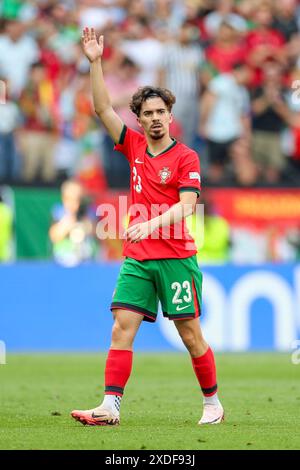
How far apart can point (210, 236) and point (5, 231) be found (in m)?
3.31

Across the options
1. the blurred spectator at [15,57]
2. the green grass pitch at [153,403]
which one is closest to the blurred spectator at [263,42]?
the blurred spectator at [15,57]

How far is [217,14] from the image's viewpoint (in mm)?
20750

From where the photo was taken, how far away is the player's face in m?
8.55

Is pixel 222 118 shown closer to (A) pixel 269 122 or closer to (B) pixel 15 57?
(A) pixel 269 122

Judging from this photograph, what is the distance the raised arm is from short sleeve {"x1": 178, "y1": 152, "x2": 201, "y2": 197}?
24.5 inches

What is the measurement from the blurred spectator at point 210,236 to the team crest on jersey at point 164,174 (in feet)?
30.4

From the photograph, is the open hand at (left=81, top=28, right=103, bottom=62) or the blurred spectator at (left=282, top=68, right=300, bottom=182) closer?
the open hand at (left=81, top=28, right=103, bottom=62)

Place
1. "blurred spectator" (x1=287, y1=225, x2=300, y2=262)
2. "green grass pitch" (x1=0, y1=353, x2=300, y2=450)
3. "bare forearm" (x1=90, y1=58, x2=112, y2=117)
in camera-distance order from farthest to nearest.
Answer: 1. "blurred spectator" (x1=287, y1=225, x2=300, y2=262)
2. "bare forearm" (x1=90, y1=58, x2=112, y2=117)
3. "green grass pitch" (x1=0, y1=353, x2=300, y2=450)

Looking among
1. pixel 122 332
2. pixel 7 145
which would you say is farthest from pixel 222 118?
pixel 122 332

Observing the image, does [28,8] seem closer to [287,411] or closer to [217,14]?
[217,14]

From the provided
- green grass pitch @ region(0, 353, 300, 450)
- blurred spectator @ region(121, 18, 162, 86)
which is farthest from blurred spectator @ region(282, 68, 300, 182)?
green grass pitch @ region(0, 353, 300, 450)

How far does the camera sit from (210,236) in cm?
1819

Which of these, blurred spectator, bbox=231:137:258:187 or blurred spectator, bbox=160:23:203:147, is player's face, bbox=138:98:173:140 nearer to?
blurred spectator, bbox=160:23:203:147
